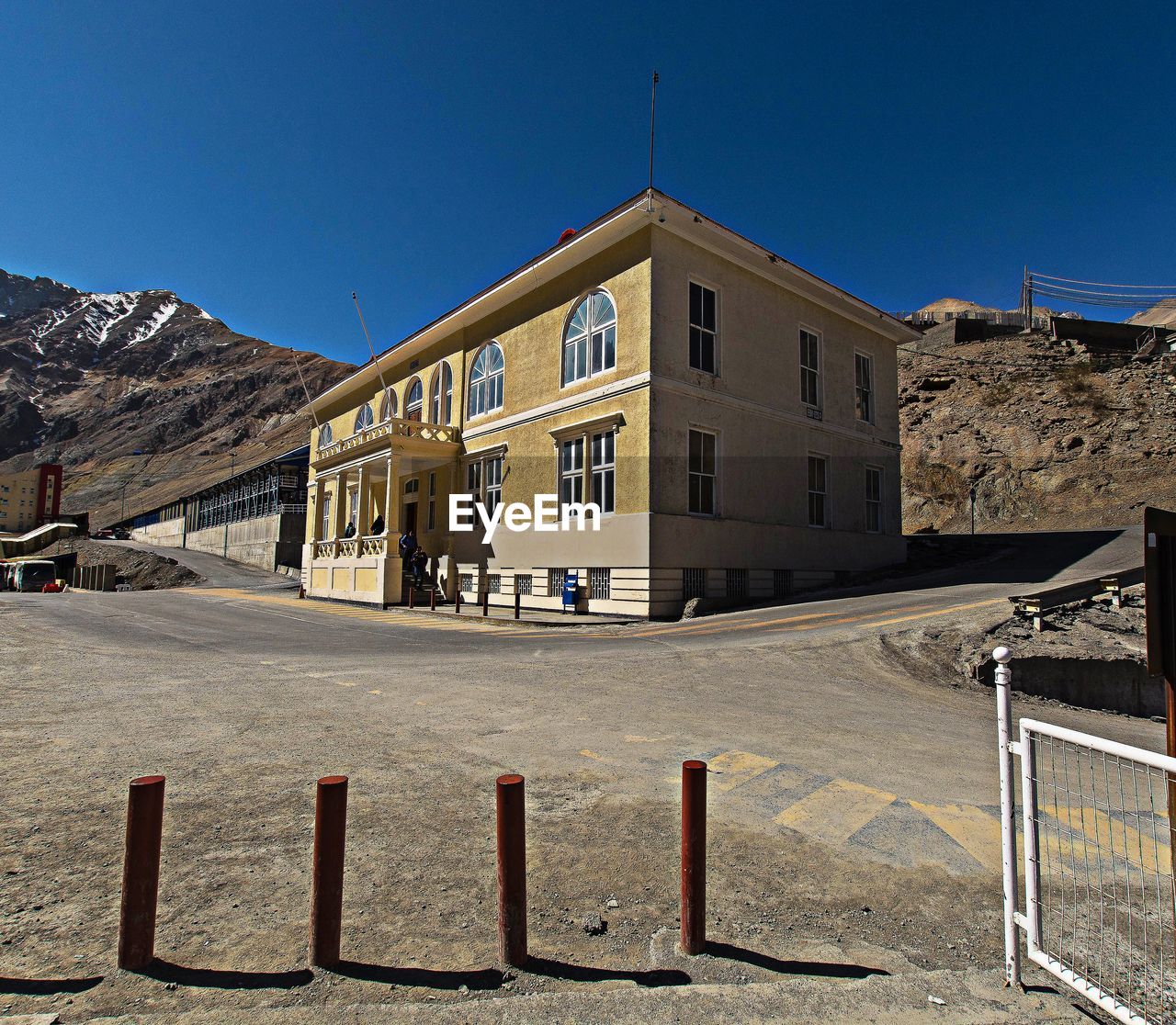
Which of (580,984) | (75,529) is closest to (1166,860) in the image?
(580,984)

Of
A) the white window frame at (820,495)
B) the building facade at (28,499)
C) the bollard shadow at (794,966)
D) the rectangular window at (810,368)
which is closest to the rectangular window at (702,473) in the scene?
the white window frame at (820,495)

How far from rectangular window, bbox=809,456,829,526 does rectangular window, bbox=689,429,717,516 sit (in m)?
4.97

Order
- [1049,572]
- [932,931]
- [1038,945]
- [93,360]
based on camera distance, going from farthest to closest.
→ [93,360]
[1049,572]
[932,931]
[1038,945]

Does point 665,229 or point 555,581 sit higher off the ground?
point 665,229

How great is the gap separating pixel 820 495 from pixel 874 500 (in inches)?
138

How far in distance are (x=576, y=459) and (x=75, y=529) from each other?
69359mm

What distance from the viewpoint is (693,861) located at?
3107 millimetres

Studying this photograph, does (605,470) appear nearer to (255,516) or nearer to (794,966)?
(794,966)

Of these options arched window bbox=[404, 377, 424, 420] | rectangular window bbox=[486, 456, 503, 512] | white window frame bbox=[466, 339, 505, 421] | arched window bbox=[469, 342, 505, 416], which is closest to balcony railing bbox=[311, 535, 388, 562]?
rectangular window bbox=[486, 456, 503, 512]

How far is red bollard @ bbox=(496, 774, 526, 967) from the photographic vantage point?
9.43ft

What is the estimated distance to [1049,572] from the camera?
1794cm

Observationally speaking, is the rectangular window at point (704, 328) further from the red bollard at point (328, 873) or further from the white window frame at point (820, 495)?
the red bollard at point (328, 873)

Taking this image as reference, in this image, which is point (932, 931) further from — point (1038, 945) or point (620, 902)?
point (620, 902)

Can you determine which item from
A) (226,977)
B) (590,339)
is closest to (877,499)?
(590,339)
